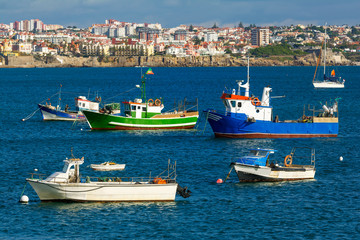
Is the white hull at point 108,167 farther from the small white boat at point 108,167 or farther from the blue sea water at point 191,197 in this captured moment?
the blue sea water at point 191,197

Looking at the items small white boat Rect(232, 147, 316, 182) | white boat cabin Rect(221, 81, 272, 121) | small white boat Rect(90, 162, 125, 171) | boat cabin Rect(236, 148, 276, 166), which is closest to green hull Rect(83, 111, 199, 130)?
white boat cabin Rect(221, 81, 272, 121)

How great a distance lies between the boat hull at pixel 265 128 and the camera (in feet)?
193

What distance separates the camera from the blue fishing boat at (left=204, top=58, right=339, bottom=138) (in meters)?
58.8

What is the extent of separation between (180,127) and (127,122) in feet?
17.9

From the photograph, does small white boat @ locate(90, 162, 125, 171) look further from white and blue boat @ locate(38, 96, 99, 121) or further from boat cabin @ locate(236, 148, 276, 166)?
white and blue boat @ locate(38, 96, 99, 121)

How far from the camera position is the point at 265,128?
59.2 metres

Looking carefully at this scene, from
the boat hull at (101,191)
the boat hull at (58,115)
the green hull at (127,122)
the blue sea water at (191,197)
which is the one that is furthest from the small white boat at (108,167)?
the boat hull at (58,115)

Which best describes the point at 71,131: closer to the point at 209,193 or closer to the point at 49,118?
the point at 49,118

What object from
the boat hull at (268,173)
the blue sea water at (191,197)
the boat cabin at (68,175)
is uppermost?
the boat cabin at (68,175)

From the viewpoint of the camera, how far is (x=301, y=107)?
9800 cm

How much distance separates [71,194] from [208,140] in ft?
87.0

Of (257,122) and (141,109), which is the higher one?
(141,109)

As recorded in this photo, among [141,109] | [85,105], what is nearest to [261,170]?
[141,109]

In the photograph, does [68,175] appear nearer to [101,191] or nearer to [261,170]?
[101,191]
